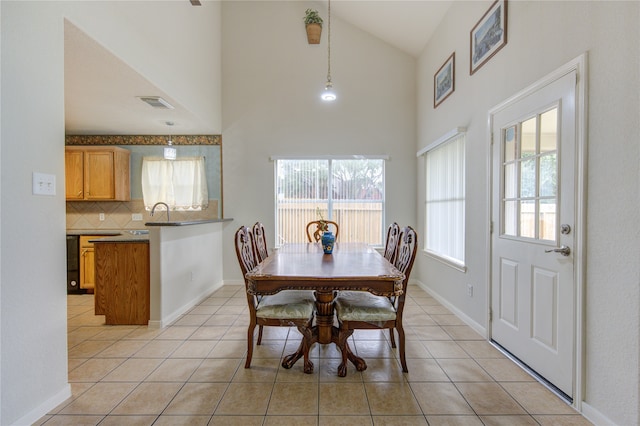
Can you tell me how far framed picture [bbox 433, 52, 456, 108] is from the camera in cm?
326

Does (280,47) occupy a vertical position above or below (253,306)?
above

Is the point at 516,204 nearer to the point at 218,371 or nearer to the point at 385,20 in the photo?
the point at 218,371

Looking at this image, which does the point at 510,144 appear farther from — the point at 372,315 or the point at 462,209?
the point at 372,315

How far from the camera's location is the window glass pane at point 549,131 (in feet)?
6.13

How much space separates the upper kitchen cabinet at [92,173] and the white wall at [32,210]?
2.64m

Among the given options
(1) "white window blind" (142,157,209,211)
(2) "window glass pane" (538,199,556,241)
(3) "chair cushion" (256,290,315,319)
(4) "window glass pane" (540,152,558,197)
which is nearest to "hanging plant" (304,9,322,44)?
(1) "white window blind" (142,157,209,211)

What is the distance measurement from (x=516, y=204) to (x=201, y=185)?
157 inches

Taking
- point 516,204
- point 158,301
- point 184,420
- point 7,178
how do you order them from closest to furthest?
1. point 7,178
2. point 184,420
3. point 516,204
4. point 158,301

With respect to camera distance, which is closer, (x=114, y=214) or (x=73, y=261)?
(x=73, y=261)

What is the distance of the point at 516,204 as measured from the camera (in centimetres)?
224

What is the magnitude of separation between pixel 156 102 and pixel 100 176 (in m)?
1.88

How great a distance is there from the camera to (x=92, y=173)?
420cm

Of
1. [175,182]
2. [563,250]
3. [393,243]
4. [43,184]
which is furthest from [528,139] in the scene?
[175,182]

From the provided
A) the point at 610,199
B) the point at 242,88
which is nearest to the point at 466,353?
the point at 610,199
